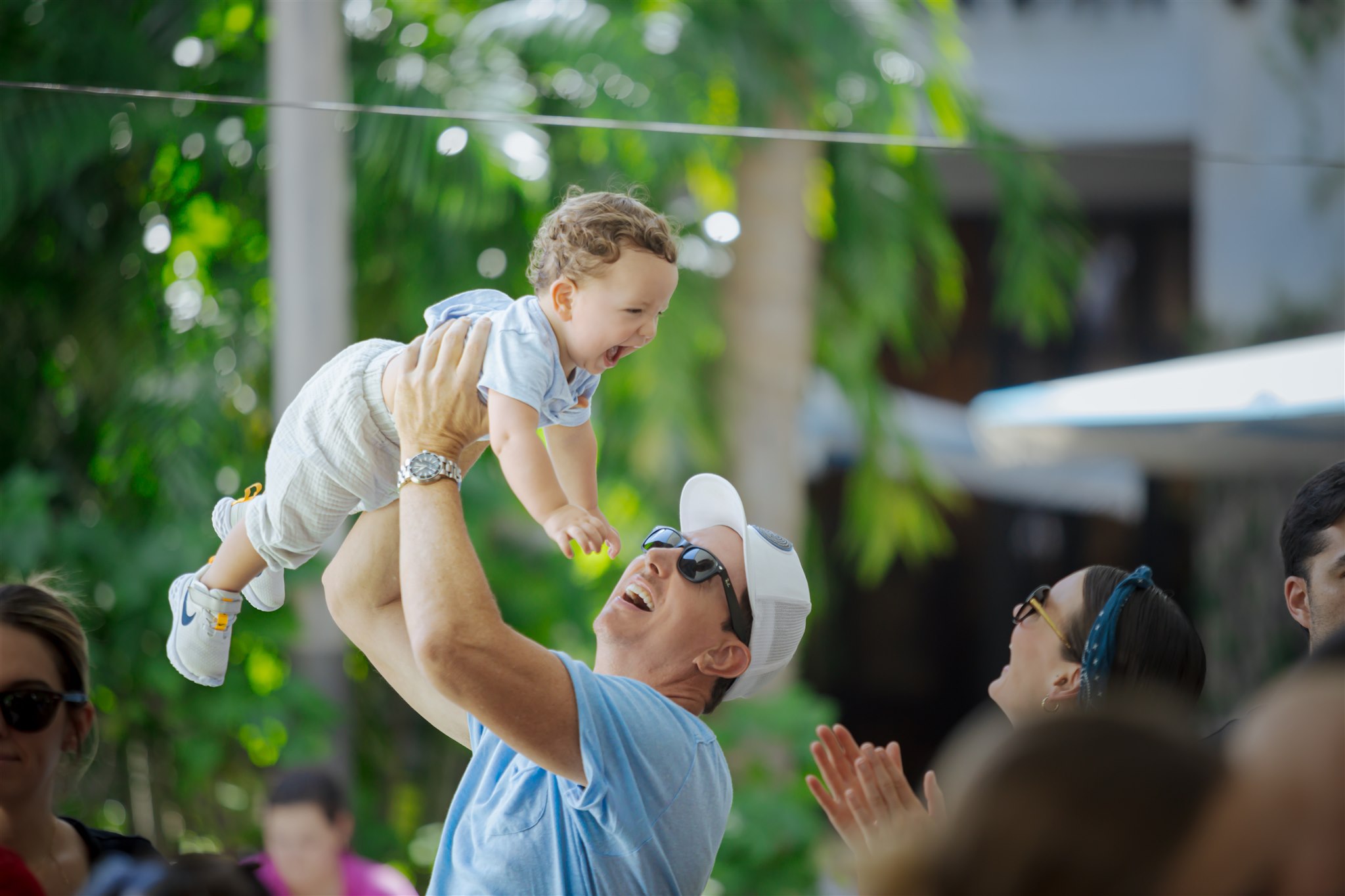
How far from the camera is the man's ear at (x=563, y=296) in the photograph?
157 centimetres

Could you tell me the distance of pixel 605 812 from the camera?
4.63 feet

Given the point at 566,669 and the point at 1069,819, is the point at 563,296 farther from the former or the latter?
the point at 1069,819

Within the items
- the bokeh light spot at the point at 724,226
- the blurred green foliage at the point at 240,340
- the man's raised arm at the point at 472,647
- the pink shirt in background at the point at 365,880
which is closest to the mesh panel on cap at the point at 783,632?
the man's raised arm at the point at 472,647

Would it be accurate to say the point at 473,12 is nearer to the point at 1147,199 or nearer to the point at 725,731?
the point at 725,731

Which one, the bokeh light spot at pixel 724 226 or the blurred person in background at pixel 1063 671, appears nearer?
the blurred person in background at pixel 1063 671

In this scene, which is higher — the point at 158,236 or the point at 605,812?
the point at 158,236

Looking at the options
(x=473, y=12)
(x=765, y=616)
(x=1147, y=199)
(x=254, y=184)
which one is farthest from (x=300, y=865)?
(x=1147, y=199)

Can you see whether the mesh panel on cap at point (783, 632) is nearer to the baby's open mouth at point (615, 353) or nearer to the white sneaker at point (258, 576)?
the baby's open mouth at point (615, 353)

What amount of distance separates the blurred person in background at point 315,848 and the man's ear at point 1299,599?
143 centimetres

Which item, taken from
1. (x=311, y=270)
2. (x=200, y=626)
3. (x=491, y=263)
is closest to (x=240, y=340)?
(x=311, y=270)

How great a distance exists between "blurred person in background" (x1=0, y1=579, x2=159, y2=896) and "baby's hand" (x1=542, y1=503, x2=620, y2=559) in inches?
24.3

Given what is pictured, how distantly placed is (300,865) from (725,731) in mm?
1470

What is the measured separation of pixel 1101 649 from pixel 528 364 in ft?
2.73

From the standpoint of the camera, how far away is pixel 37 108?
2574mm
